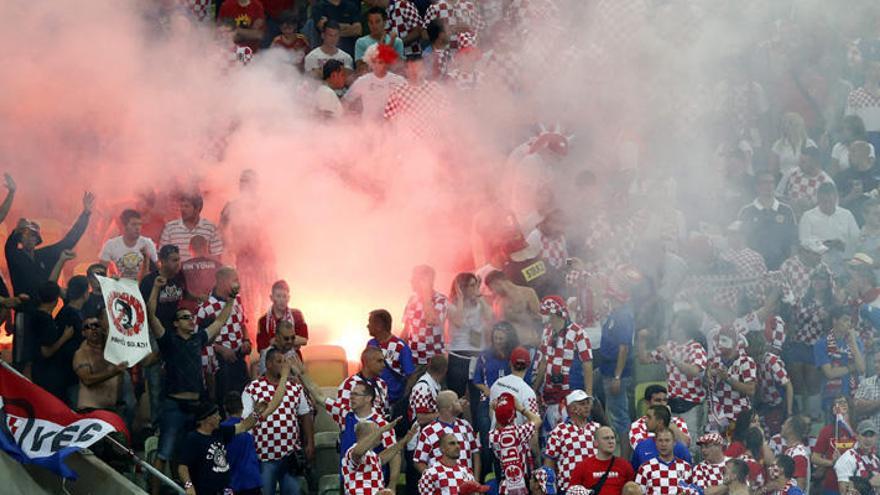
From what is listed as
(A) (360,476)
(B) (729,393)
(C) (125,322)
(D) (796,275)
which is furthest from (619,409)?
(C) (125,322)

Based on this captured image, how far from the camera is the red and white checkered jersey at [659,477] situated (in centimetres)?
1199

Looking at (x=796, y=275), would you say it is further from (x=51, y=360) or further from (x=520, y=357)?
(x=51, y=360)

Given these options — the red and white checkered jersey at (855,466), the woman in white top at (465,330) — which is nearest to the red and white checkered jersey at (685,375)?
the red and white checkered jersey at (855,466)

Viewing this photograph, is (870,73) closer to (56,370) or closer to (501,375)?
(501,375)

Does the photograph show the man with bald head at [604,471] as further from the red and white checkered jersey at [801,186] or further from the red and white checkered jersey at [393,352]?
the red and white checkered jersey at [801,186]

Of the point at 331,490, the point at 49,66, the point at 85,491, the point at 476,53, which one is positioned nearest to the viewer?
the point at 85,491

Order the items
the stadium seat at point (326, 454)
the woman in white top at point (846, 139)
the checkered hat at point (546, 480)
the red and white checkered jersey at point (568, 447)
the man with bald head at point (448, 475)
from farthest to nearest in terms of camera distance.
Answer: the woman in white top at point (846, 139), the stadium seat at point (326, 454), the red and white checkered jersey at point (568, 447), the checkered hat at point (546, 480), the man with bald head at point (448, 475)

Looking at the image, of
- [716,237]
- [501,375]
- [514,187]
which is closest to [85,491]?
[501,375]

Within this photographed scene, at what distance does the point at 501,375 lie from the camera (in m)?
12.9

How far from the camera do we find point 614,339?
13.6 m

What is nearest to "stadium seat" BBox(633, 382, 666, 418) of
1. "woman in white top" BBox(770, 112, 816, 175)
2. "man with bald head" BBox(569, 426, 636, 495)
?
"man with bald head" BBox(569, 426, 636, 495)

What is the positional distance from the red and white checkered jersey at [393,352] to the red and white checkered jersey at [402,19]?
4685mm

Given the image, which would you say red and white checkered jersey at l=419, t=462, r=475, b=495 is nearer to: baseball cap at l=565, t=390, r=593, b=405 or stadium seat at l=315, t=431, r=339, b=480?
stadium seat at l=315, t=431, r=339, b=480

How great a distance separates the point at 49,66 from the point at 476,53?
154 inches
